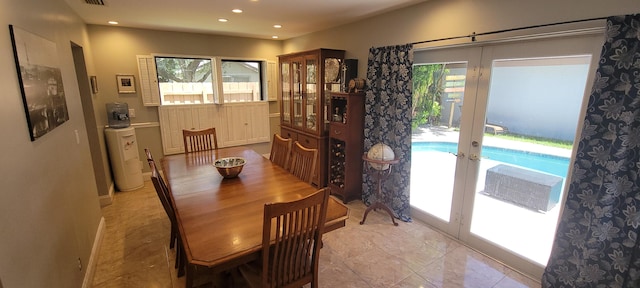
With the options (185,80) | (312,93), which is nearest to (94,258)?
(312,93)

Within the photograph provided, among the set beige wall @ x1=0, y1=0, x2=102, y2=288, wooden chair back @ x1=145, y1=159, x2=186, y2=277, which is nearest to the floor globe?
wooden chair back @ x1=145, y1=159, x2=186, y2=277

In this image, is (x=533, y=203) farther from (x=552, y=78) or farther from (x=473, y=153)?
(x=552, y=78)

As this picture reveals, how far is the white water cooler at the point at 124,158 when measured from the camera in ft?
12.6

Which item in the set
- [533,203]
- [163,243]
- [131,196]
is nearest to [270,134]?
[131,196]

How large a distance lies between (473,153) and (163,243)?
3.10 metres

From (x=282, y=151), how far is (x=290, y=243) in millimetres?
1476

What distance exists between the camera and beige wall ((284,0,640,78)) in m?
1.81

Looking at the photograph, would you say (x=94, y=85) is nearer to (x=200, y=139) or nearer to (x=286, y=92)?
(x=200, y=139)

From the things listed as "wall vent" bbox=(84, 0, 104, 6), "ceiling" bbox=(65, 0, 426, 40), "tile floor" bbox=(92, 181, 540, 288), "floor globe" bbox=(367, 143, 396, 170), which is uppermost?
"ceiling" bbox=(65, 0, 426, 40)

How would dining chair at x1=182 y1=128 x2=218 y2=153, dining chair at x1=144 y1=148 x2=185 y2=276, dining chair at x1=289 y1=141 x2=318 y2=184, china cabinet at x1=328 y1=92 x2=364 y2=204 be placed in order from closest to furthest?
dining chair at x1=144 y1=148 x2=185 y2=276
dining chair at x1=289 y1=141 x2=318 y2=184
dining chair at x1=182 y1=128 x2=218 y2=153
china cabinet at x1=328 y1=92 x2=364 y2=204

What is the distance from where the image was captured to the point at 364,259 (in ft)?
8.27

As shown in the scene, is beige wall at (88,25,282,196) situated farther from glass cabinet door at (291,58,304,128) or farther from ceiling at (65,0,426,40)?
glass cabinet door at (291,58,304,128)

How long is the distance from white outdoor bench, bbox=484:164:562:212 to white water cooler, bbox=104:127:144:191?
4.45m

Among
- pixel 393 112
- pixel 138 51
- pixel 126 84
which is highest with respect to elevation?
pixel 138 51
